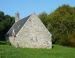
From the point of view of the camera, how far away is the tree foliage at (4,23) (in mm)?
81213

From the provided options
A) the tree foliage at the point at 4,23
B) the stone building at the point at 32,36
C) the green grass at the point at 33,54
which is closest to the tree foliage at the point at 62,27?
the tree foliage at the point at 4,23

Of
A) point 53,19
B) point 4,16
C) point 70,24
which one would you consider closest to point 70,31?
point 70,24

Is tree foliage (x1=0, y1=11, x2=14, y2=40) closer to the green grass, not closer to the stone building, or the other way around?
the stone building

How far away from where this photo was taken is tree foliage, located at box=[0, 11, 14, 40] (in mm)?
81213

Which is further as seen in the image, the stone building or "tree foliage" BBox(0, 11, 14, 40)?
"tree foliage" BBox(0, 11, 14, 40)

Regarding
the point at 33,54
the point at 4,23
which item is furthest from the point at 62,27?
the point at 33,54

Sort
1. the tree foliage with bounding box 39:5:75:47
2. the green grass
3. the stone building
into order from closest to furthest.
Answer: the green grass, the stone building, the tree foliage with bounding box 39:5:75:47

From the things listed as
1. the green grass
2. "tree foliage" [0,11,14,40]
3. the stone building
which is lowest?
the green grass

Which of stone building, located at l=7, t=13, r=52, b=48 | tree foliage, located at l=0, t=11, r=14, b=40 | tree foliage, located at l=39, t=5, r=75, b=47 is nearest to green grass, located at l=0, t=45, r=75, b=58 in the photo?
stone building, located at l=7, t=13, r=52, b=48

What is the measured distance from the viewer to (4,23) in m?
83.0

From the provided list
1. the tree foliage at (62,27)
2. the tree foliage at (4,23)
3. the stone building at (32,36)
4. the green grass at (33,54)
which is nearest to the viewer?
the green grass at (33,54)

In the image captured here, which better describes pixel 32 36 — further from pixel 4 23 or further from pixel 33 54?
pixel 4 23

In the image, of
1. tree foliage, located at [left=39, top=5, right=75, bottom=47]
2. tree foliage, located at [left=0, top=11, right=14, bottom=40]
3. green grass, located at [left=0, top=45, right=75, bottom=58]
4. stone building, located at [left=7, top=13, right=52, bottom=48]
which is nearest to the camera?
green grass, located at [left=0, top=45, right=75, bottom=58]

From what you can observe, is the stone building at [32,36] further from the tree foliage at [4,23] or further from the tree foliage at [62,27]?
the tree foliage at [4,23]
